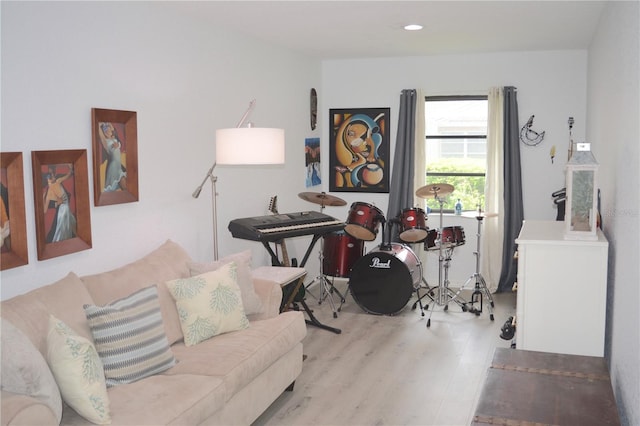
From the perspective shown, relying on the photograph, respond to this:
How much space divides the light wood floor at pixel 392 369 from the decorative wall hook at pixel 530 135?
5.70ft

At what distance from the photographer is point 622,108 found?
10.3 feet

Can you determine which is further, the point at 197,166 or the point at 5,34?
the point at 197,166

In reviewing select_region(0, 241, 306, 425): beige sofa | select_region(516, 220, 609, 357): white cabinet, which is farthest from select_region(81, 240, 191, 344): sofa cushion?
Result: select_region(516, 220, 609, 357): white cabinet

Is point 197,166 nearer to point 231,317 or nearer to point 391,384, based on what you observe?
point 231,317

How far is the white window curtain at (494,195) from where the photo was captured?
21.7ft

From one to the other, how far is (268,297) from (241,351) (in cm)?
73

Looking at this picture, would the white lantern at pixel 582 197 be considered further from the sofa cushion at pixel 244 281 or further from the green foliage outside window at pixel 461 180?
the green foliage outside window at pixel 461 180

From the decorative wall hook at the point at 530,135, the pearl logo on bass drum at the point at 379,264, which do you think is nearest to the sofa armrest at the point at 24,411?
the pearl logo on bass drum at the point at 379,264

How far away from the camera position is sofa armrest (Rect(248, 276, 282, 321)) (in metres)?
4.05

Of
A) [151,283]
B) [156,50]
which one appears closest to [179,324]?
[151,283]

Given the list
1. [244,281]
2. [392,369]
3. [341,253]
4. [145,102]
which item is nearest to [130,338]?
[244,281]

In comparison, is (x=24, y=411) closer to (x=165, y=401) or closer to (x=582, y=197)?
(x=165, y=401)

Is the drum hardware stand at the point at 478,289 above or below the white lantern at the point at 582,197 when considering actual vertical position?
below

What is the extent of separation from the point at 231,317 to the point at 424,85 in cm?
408
